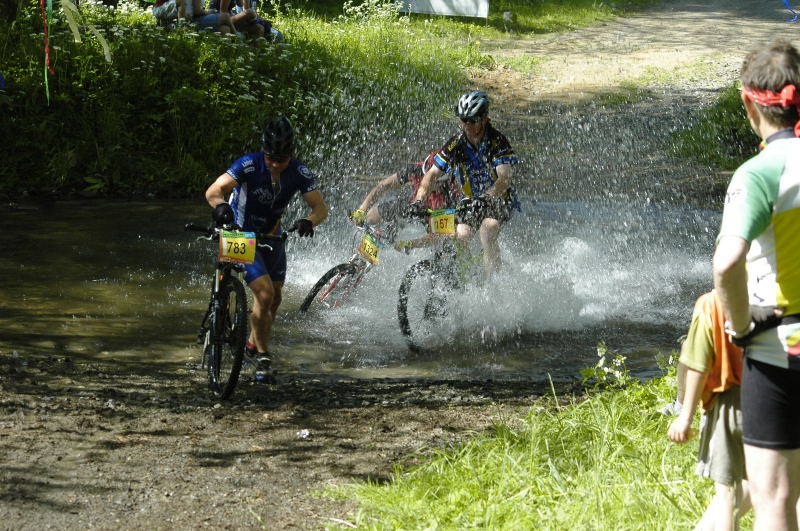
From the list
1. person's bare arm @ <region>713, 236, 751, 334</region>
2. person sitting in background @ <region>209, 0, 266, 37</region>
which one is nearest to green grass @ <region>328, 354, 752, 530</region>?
person's bare arm @ <region>713, 236, 751, 334</region>

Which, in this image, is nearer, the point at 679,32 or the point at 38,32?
the point at 38,32

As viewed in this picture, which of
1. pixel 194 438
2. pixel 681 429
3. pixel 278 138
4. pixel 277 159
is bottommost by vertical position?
pixel 194 438

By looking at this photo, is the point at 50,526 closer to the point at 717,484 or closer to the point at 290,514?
the point at 290,514

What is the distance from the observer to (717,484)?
3537 mm

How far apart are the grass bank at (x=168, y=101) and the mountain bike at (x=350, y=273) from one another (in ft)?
18.9

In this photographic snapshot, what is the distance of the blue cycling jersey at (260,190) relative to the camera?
291 inches

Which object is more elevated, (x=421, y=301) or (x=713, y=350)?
(x=713, y=350)

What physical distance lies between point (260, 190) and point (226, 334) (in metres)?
1.11

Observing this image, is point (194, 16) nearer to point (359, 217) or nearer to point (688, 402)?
point (359, 217)

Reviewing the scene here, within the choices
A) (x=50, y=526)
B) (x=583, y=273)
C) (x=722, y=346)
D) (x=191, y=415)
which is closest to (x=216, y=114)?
(x=583, y=273)

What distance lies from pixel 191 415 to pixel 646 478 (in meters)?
3.16

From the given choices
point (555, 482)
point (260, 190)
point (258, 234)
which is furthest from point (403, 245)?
point (555, 482)

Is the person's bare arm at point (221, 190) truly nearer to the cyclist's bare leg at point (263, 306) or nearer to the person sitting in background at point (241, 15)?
the cyclist's bare leg at point (263, 306)

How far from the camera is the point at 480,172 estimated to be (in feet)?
29.1
